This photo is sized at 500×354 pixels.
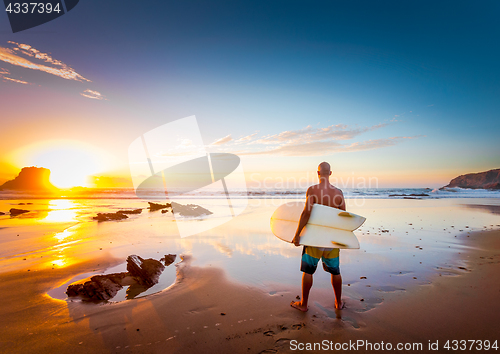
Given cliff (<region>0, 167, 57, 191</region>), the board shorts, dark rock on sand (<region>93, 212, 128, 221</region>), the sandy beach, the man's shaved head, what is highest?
cliff (<region>0, 167, 57, 191</region>)

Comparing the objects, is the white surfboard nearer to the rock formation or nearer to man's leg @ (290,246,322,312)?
man's leg @ (290,246,322,312)

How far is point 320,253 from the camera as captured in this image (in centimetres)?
326

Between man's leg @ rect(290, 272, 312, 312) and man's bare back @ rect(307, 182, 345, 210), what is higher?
man's bare back @ rect(307, 182, 345, 210)

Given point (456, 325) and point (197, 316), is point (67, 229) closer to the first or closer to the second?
point (197, 316)

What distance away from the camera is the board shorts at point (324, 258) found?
324cm

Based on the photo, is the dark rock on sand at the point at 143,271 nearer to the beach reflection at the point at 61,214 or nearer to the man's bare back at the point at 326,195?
the man's bare back at the point at 326,195

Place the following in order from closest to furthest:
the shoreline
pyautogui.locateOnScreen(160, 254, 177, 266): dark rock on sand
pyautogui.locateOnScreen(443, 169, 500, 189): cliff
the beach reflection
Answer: the shoreline
pyautogui.locateOnScreen(160, 254, 177, 266): dark rock on sand
the beach reflection
pyautogui.locateOnScreen(443, 169, 500, 189): cliff

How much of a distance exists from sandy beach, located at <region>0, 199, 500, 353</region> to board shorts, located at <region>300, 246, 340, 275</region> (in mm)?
592

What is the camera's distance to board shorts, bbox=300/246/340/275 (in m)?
3.24

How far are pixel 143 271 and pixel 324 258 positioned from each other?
138 inches

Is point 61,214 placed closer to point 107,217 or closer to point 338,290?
point 107,217

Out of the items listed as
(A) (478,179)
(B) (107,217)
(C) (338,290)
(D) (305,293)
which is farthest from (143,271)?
(A) (478,179)

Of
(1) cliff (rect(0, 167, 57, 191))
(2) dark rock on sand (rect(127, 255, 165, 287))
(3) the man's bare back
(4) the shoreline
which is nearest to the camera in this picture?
(4) the shoreline

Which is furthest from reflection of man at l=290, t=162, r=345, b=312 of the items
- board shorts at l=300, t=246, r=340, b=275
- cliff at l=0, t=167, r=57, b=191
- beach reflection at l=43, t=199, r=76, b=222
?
cliff at l=0, t=167, r=57, b=191
